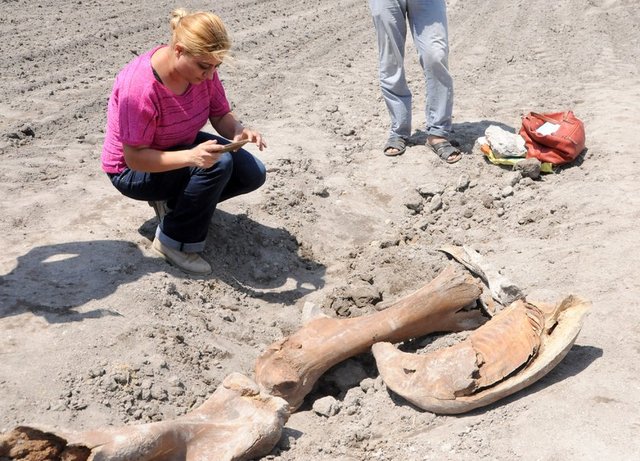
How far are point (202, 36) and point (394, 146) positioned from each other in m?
2.56

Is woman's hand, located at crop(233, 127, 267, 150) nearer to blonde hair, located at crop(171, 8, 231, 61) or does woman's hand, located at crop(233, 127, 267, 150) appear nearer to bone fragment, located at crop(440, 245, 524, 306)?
blonde hair, located at crop(171, 8, 231, 61)

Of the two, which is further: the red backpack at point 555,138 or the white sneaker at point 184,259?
the red backpack at point 555,138

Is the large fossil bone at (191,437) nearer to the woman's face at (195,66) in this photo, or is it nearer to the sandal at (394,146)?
the woman's face at (195,66)

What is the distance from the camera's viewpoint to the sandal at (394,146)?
5.61 m

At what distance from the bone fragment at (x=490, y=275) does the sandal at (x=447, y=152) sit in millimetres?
1548

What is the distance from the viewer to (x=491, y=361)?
9.43 ft

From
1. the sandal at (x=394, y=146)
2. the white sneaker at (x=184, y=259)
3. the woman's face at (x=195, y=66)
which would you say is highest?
the woman's face at (x=195, y=66)

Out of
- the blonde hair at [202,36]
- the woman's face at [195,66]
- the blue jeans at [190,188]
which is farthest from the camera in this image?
the blue jeans at [190,188]

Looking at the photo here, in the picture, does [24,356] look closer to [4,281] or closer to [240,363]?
[4,281]

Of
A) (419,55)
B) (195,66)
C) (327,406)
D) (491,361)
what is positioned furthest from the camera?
(419,55)

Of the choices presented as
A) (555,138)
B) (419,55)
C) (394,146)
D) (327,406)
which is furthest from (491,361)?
(419,55)

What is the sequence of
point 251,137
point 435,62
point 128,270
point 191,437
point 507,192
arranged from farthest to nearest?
1. point 435,62
2. point 507,192
3. point 251,137
4. point 128,270
5. point 191,437

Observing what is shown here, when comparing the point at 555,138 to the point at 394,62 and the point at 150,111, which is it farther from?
the point at 150,111

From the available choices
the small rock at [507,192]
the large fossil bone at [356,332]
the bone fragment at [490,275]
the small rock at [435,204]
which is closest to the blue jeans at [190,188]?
the large fossil bone at [356,332]
